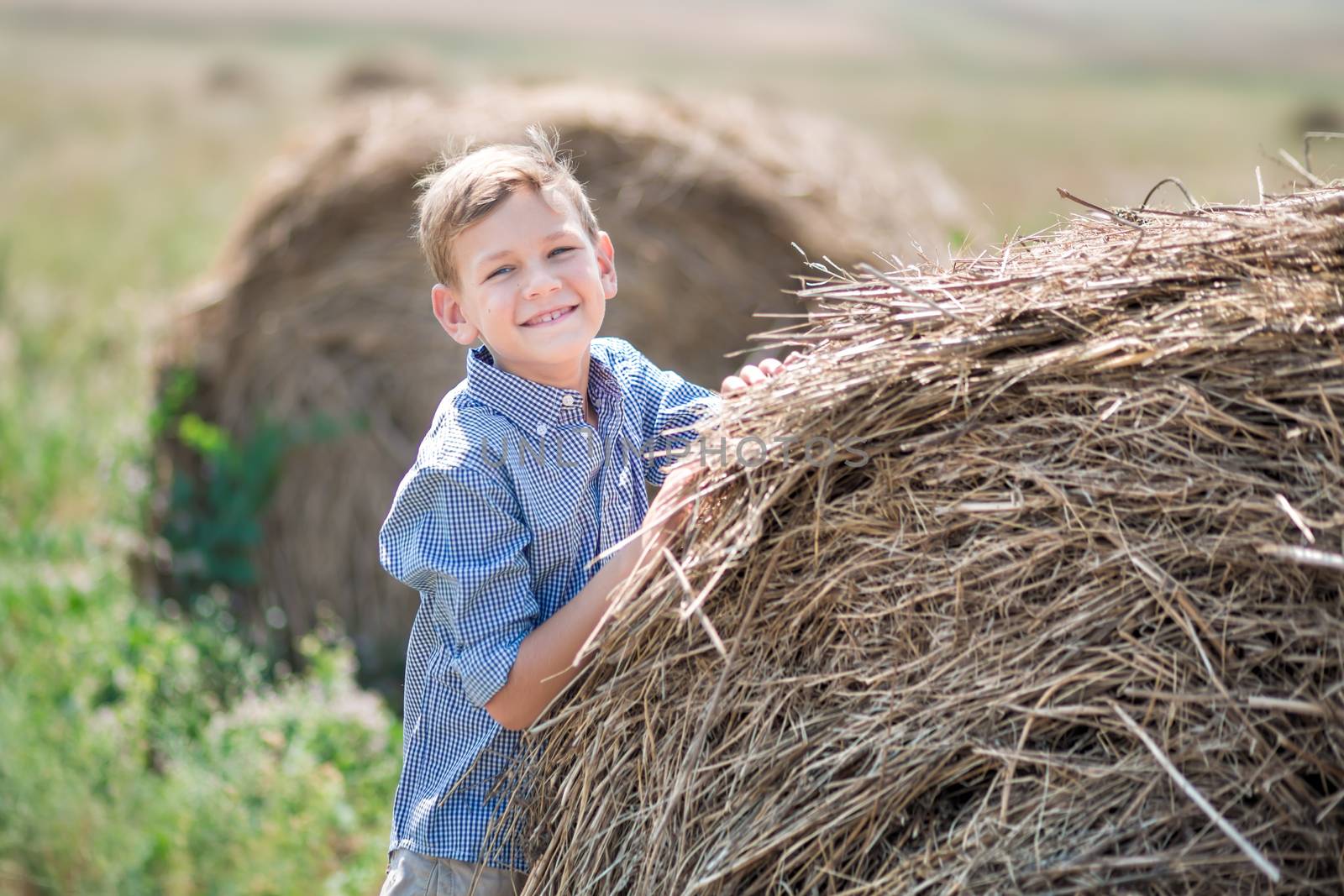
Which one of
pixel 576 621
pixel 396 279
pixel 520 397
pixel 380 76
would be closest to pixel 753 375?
pixel 520 397

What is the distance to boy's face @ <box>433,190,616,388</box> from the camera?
211 centimetres

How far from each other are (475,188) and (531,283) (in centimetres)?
19

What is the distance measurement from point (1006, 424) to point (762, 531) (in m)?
0.41

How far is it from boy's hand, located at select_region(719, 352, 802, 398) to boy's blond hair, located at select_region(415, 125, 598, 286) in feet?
1.33

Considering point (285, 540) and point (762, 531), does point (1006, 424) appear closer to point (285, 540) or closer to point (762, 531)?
point (762, 531)

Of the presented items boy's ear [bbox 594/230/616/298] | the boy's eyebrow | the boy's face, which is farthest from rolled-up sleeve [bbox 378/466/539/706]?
boy's ear [bbox 594/230/616/298]

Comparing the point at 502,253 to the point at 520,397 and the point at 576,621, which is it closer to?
the point at 520,397

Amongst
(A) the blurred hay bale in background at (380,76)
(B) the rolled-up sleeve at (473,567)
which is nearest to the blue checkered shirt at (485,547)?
(B) the rolled-up sleeve at (473,567)

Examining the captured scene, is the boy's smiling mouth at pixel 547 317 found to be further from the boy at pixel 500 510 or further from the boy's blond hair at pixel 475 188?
the boy's blond hair at pixel 475 188

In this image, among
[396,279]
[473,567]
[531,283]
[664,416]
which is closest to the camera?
[473,567]

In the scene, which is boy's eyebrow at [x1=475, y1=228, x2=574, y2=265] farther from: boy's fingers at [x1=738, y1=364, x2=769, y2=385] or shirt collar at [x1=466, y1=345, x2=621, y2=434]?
boy's fingers at [x1=738, y1=364, x2=769, y2=385]

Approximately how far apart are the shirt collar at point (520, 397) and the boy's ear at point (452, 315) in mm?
74

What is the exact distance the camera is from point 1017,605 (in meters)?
1.77

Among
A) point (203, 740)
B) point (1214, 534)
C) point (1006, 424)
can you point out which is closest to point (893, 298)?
point (1006, 424)
